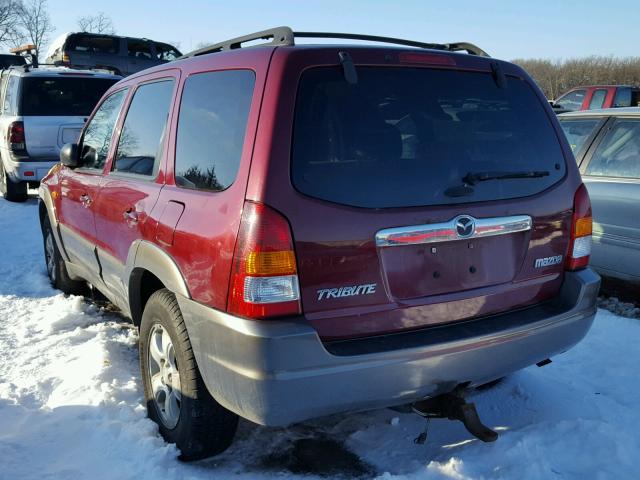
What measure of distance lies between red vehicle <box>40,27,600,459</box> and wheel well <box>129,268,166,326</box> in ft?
0.14

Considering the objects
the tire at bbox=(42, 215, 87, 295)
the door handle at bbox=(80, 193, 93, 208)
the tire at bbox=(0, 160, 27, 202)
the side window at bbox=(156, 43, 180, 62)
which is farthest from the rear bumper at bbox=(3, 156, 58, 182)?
the side window at bbox=(156, 43, 180, 62)

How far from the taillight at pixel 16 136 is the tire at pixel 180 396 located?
23.4ft

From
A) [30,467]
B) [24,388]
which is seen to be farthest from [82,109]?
[30,467]

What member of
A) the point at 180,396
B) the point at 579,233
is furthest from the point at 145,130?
the point at 579,233

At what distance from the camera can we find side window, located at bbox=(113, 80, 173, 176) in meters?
3.16

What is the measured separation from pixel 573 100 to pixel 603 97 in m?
1.48

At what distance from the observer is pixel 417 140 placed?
8.34ft

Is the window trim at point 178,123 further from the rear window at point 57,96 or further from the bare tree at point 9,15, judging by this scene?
the bare tree at point 9,15

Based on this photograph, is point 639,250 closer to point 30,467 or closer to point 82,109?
point 30,467

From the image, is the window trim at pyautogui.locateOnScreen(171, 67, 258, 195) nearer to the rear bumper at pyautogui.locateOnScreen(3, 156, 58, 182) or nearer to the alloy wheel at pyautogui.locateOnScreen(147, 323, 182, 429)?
→ the alloy wheel at pyautogui.locateOnScreen(147, 323, 182, 429)

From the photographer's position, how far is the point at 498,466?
8.76ft

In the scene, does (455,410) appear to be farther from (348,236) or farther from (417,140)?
(417,140)

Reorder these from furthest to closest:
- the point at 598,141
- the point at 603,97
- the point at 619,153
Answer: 1. the point at 603,97
2. the point at 598,141
3. the point at 619,153

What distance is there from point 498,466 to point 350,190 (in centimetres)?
140
